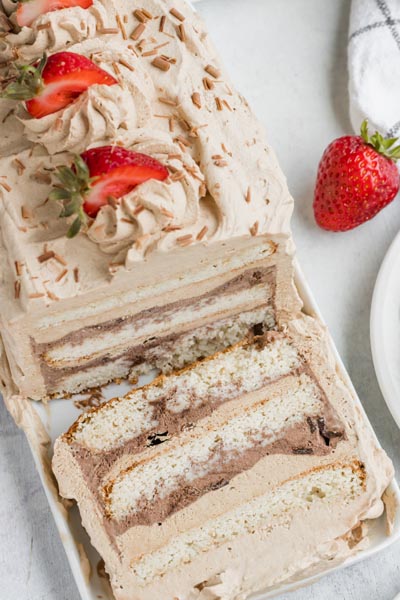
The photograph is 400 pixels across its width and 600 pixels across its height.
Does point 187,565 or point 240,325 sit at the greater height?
point 240,325

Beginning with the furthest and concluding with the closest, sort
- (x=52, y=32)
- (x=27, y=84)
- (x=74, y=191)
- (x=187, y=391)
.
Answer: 1. (x=187, y=391)
2. (x=52, y=32)
3. (x=27, y=84)
4. (x=74, y=191)

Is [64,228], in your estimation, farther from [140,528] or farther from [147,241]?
[140,528]

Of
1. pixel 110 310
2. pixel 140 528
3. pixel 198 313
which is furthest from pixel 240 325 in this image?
pixel 140 528

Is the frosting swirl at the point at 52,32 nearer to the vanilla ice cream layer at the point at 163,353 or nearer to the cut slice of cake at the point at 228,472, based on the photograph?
the vanilla ice cream layer at the point at 163,353

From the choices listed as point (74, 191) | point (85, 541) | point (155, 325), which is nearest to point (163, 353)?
point (155, 325)

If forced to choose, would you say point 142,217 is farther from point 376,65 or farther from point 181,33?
point 376,65
